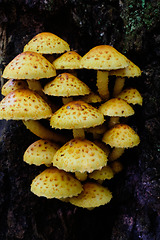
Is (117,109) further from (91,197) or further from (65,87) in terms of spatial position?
(91,197)

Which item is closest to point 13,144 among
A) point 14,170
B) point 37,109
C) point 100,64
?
point 14,170

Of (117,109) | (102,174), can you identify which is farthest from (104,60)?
(102,174)

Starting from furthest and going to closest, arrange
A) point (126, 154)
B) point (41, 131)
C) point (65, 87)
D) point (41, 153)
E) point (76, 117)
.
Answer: point (126, 154) → point (41, 131) → point (41, 153) → point (65, 87) → point (76, 117)

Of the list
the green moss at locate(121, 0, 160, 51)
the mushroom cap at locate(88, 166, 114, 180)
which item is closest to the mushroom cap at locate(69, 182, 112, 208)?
the mushroom cap at locate(88, 166, 114, 180)

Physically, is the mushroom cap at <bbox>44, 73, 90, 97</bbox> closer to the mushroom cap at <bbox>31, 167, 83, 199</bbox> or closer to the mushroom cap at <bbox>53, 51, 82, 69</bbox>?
the mushroom cap at <bbox>53, 51, 82, 69</bbox>

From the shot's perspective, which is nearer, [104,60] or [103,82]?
[104,60]

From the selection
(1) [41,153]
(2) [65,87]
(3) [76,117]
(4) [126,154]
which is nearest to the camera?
(3) [76,117]

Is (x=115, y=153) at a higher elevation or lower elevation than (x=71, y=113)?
lower
